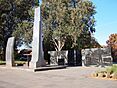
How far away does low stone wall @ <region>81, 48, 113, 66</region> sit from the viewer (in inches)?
1256

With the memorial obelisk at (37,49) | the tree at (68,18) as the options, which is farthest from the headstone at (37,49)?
the tree at (68,18)

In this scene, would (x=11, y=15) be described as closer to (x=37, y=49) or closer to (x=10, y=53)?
(x=10, y=53)

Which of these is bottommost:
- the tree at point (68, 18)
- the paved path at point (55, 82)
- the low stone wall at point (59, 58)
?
the paved path at point (55, 82)

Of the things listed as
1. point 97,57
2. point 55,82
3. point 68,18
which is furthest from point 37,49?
point 55,82

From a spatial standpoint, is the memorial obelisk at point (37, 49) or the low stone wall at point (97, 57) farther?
the low stone wall at point (97, 57)

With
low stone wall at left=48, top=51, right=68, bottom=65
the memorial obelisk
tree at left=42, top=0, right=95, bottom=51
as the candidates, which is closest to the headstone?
the memorial obelisk

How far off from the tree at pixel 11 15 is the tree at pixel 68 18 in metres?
8.94

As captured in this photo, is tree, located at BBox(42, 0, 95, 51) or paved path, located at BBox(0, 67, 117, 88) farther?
tree, located at BBox(42, 0, 95, 51)

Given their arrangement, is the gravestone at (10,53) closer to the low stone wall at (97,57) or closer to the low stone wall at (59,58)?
→ the low stone wall at (59,58)

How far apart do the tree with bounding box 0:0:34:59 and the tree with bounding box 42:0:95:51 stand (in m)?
8.94

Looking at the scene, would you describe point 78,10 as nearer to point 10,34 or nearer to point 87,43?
point 87,43

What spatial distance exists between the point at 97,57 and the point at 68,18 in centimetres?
804

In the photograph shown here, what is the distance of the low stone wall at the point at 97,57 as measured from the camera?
105 feet

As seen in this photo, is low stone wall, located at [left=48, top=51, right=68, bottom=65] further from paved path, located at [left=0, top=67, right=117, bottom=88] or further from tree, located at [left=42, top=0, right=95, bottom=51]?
paved path, located at [left=0, top=67, right=117, bottom=88]
